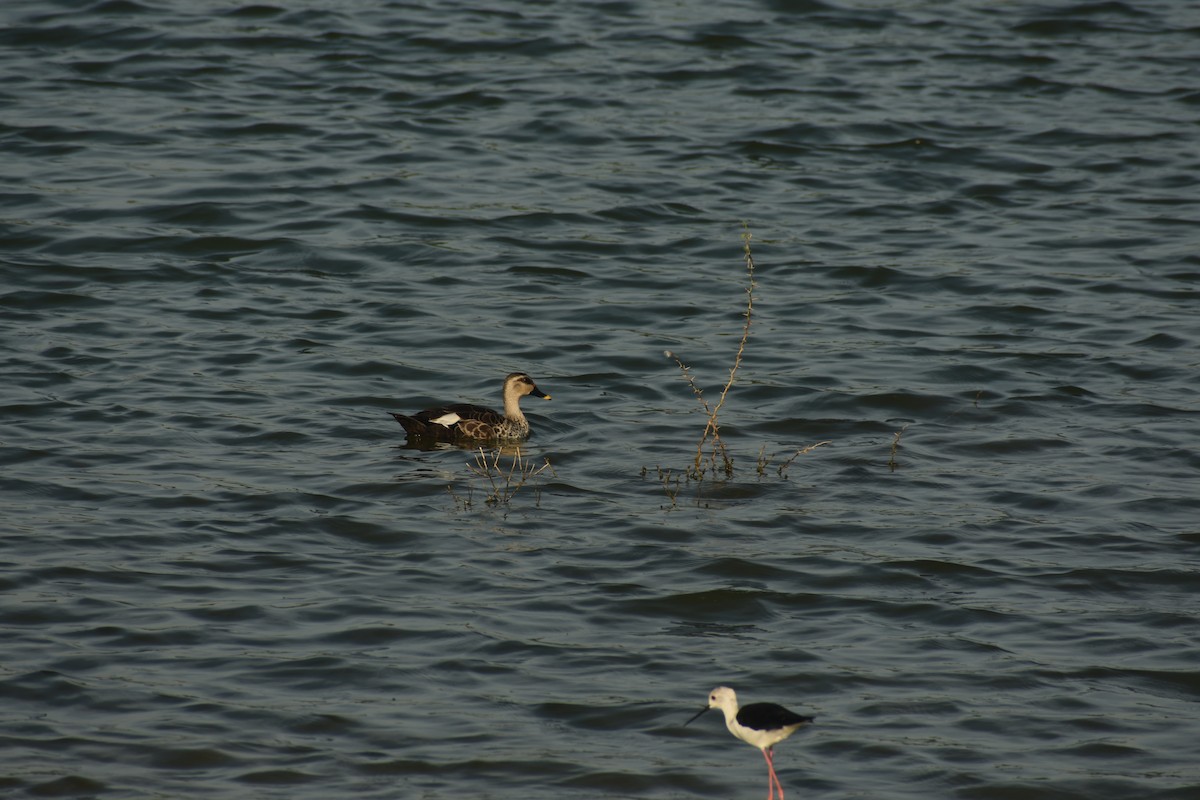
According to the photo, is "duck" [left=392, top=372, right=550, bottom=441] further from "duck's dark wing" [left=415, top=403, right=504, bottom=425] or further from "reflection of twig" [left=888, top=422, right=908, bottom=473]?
"reflection of twig" [left=888, top=422, right=908, bottom=473]

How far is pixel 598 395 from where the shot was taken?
1375 centimetres

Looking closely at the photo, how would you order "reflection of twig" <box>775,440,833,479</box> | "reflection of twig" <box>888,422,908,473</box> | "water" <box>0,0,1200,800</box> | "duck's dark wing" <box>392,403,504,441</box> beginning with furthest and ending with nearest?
"duck's dark wing" <box>392,403,504,441</box>
"reflection of twig" <box>888,422,908,473</box>
"reflection of twig" <box>775,440,833,479</box>
"water" <box>0,0,1200,800</box>

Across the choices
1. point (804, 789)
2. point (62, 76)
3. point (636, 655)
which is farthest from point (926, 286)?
point (62, 76)

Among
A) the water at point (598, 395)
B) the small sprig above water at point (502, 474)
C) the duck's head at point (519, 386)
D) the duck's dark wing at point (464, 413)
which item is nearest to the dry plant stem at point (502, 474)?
the small sprig above water at point (502, 474)

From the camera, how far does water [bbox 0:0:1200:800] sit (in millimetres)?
8039

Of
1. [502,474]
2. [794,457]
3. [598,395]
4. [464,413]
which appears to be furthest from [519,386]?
[794,457]

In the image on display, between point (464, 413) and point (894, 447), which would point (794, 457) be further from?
point (464, 413)

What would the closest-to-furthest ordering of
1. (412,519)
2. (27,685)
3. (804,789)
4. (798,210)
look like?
(804,789), (27,685), (412,519), (798,210)

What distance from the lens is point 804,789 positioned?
293 inches

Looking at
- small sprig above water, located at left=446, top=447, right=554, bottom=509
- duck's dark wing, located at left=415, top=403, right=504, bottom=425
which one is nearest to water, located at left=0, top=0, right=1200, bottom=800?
small sprig above water, located at left=446, top=447, right=554, bottom=509

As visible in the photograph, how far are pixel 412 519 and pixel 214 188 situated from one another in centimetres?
867

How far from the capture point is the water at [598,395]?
8.04 m

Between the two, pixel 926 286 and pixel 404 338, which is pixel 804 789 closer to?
pixel 404 338

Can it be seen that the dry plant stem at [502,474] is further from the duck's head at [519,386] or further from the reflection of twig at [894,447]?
the reflection of twig at [894,447]
